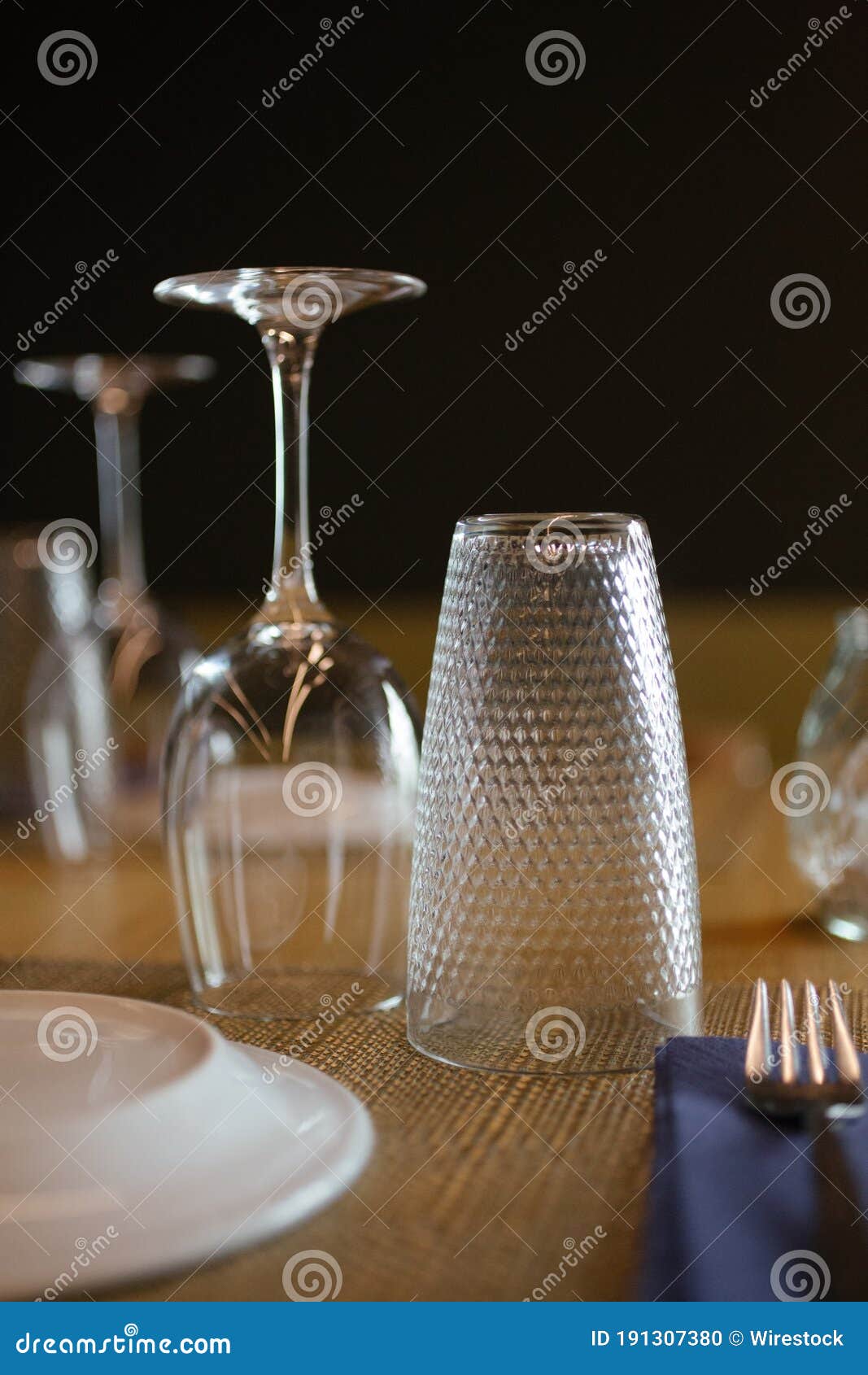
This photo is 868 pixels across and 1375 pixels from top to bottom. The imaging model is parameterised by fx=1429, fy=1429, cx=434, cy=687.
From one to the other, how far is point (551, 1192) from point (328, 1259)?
0.07m

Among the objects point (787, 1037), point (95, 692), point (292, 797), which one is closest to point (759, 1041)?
point (787, 1037)

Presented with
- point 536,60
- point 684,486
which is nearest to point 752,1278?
point 684,486

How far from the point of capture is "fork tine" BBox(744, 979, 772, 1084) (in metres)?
0.45

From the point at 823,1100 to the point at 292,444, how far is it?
32cm

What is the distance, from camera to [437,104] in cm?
257

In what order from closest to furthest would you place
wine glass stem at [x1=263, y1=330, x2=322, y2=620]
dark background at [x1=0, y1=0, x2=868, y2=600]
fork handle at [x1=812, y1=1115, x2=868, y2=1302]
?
fork handle at [x1=812, y1=1115, x2=868, y2=1302]
wine glass stem at [x1=263, y1=330, x2=322, y2=620]
dark background at [x1=0, y1=0, x2=868, y2=600]

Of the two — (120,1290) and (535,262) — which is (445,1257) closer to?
(120,1290)

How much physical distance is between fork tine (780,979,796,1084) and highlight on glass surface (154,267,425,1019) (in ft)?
0.53

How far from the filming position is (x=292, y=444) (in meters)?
0.59

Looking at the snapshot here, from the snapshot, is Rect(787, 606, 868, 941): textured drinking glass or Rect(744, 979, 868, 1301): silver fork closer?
Rect(744, 979, 868, 1301): silver fork

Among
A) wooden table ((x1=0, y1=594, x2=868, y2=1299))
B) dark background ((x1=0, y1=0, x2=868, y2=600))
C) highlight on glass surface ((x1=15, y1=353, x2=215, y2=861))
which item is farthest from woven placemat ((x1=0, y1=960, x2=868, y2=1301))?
dark background ((x1=0, y1=0, x2=868, y2=600))

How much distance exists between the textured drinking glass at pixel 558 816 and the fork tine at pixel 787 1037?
36 millimetres

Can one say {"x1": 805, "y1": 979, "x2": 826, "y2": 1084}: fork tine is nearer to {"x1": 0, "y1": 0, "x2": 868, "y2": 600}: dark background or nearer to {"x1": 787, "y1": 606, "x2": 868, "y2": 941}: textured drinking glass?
{"x1": 787, "y1": 606, "x2": 868, "y2": 941}: textured drinking glass

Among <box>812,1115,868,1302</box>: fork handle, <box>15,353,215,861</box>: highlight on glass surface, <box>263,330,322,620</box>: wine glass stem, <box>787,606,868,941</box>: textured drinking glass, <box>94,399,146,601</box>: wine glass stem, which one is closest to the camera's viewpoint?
<box>812,1115,868,1302</box>: fork handle
